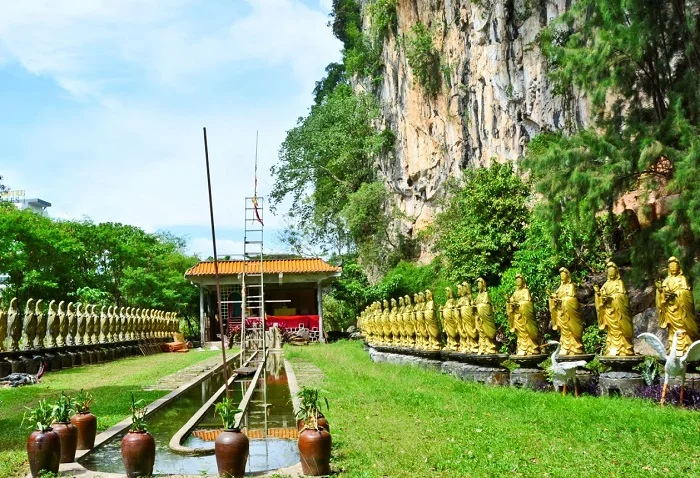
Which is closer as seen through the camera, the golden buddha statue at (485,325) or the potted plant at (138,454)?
the potted plant at (138,454)

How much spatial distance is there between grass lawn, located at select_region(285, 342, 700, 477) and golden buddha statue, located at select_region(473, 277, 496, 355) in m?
1.86

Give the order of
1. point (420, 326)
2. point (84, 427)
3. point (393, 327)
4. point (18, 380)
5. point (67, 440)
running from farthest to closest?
point (393, 327) < point (420, 326) < point (18, 380) < point (84, 427) < point (67, 440)

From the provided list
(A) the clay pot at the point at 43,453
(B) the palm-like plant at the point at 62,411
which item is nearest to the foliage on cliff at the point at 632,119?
(B) the palm-like plant at the point at 62,411

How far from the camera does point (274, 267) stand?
32.3m

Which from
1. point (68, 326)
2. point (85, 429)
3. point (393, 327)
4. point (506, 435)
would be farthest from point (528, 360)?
point (68, 326)

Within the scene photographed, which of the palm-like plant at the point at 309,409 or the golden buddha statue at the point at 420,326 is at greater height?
the golden buddha statue at the point at 420,326

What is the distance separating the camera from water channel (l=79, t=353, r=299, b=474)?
6.52 m

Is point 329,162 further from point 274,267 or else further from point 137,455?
point 137,455

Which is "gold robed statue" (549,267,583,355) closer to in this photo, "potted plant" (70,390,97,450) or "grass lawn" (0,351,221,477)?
"grass lawn" (0,351,221,477)

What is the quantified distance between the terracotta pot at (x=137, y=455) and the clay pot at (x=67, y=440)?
0.79m

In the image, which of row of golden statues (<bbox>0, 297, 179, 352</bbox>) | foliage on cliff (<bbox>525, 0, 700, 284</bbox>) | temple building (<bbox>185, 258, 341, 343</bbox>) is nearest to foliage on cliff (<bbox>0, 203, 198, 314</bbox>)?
row of golden statues (<bbox>0, 297, 179, 352</bbox>)

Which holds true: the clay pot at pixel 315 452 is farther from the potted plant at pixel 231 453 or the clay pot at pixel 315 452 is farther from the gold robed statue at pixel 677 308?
the gold robed statue at pixel 677 308

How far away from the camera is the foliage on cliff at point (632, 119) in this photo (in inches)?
546

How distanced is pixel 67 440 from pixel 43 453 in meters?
0.47
